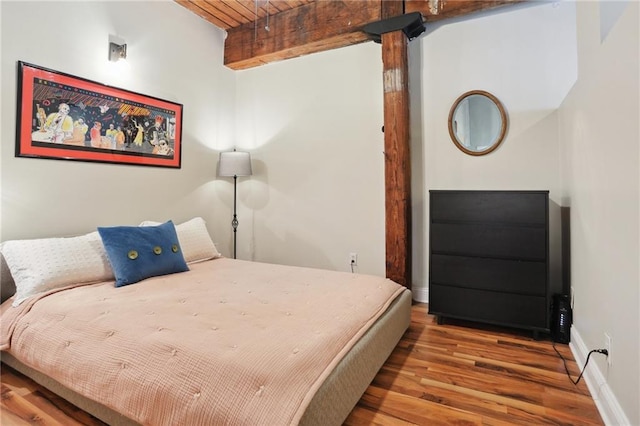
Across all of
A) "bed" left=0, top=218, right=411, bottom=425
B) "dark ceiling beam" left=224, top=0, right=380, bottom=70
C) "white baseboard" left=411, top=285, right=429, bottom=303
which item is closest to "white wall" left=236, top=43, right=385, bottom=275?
"dark ceiling beam" left=224, top=0, right=380, bottom=70

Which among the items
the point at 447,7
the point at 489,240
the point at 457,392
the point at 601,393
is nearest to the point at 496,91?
the point at 447,7

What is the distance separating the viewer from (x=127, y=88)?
9.51ft

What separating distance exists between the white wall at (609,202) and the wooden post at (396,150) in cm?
122

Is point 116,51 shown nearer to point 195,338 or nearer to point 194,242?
point 194,242

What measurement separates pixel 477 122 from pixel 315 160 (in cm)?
161

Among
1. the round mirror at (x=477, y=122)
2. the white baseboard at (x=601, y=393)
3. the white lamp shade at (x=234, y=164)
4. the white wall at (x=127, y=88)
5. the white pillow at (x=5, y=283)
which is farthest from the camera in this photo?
the white lamp shade at (x=234, y=164)

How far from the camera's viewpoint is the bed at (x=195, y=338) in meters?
1.15

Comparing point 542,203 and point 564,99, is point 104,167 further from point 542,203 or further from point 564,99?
point 564,99

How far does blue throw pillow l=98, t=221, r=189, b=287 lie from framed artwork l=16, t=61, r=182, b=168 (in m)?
0.76

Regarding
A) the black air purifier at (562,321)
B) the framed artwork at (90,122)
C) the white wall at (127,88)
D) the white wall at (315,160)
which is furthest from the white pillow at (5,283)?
the black air purifier at (562,321)

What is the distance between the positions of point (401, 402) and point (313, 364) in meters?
0.67

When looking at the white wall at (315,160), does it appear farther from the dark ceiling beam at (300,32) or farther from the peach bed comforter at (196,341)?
the peach bed comforter at (196,341)

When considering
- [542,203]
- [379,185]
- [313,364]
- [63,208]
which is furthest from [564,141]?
[63,208]

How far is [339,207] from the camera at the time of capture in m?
3.56
